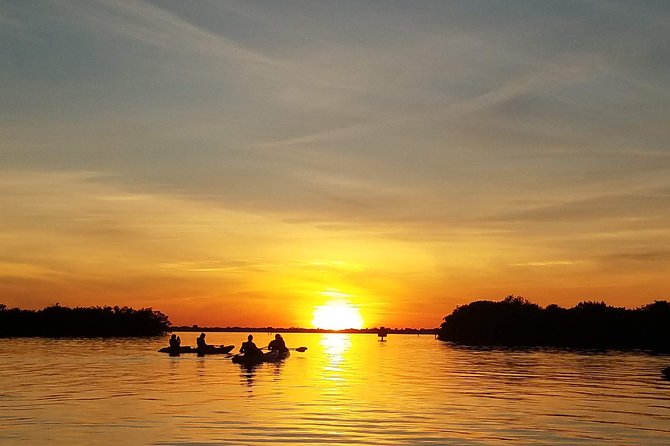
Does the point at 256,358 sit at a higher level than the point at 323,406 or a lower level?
higher

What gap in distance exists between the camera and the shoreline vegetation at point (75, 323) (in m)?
174

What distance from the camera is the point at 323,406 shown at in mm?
37969

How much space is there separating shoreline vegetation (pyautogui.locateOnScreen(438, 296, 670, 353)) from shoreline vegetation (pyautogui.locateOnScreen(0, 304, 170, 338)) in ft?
263

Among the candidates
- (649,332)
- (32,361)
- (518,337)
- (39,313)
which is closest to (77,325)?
(39,313)

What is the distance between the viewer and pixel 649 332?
131 m

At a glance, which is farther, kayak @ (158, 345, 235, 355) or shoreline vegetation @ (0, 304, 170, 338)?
shoreline vegetation @ (0, 304, 170, 338)

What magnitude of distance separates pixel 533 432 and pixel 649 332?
111352 millimetres

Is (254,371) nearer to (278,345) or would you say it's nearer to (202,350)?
(278,345)

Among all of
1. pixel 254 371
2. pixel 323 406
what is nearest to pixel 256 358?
pixel 254 371

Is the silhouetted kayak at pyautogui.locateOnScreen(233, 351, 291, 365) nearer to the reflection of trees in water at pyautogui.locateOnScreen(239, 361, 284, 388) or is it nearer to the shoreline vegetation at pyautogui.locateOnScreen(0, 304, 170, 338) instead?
the reflection of trees in water at pyautogui.locateOnScreen(239, 361, 284, 388)

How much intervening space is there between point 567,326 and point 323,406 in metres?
114

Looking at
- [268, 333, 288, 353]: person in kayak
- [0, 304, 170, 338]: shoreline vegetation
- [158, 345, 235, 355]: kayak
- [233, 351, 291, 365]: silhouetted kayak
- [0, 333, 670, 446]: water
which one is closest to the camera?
[0, 333, 670, 446]: water

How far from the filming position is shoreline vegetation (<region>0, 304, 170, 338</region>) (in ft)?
569

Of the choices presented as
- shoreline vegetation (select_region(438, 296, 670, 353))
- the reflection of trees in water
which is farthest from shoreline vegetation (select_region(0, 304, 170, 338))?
the reflection of trees in water
